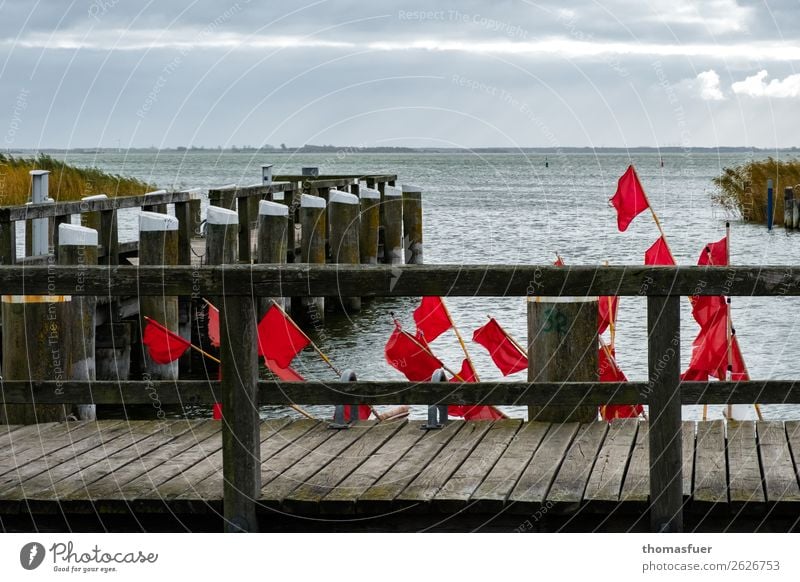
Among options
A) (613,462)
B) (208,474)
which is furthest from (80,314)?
(613,462)

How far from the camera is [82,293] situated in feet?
17.7

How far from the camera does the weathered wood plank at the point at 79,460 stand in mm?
5695

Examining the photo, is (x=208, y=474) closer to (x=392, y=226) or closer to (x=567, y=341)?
(x=567, y=341)

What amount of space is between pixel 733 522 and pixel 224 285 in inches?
101

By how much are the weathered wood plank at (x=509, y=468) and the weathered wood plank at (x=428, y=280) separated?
0.97m

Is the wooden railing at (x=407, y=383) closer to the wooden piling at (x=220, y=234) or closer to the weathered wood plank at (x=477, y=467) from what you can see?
the weathered wood plank at (x=477, y=467)

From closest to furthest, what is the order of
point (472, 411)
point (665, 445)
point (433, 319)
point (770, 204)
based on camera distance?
1. point (665, 445)
2. point (472, 411)
3. point (433, 319)
4. point (770, 204)

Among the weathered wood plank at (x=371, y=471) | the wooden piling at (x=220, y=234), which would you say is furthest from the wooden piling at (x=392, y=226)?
the weathered wood plank at (x=371, y=471)

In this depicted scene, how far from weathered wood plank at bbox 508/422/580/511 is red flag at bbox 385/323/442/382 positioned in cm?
260

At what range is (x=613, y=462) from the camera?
6102 mm

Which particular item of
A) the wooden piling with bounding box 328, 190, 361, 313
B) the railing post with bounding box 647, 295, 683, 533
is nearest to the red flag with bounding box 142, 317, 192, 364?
the railing post with bounding box 647, 295, 683, 533

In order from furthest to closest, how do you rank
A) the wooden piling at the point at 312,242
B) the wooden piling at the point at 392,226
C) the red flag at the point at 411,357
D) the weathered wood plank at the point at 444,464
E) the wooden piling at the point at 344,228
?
the wooden piling at the point at 392,226 < the wooden piling at the point at 344,228 < the wooden piling at the point at 312,242 < the red flag at the point at 411,357 < the weathered wood plank at the point at 444,464

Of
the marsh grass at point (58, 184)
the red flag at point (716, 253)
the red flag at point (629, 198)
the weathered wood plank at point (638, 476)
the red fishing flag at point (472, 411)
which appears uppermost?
the marsh grass at point (58, 184)

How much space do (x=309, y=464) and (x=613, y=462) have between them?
1.56m
